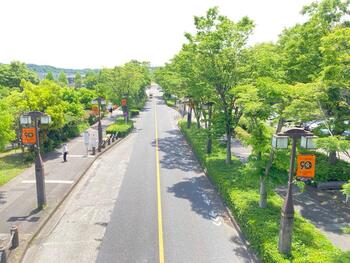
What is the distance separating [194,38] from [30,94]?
1420cm

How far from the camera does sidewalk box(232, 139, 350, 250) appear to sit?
47.1ft

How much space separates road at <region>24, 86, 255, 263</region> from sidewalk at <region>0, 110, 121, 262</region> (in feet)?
1.67

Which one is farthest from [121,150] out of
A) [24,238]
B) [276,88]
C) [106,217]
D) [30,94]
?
[276,88]

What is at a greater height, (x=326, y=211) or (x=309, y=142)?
(x=309, y=142)

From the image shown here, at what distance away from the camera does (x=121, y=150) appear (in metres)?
31.8

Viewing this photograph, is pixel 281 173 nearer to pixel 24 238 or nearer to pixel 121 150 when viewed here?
pixel 24 238

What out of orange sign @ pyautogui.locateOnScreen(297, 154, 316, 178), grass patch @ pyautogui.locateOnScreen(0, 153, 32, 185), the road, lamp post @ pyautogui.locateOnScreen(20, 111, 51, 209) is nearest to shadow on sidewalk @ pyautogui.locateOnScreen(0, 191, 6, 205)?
grass patch @ pyautogui.locateOnScreen(0, 153, 32, 185)

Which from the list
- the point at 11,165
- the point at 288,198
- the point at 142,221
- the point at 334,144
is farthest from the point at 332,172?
the point at 11,165

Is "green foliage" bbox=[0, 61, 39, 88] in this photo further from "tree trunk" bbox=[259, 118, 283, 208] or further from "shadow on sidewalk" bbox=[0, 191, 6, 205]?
"tree trunk" bbox=[259, 118, 283, 208]

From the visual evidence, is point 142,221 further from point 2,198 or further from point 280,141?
point 2,198

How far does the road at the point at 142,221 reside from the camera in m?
12.6

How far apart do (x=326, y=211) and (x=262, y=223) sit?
18.7ft

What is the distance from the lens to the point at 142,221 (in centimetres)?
1555

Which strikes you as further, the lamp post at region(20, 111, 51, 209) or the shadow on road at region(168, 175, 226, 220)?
the shadow on road at region(168, 175, 226, 220)
